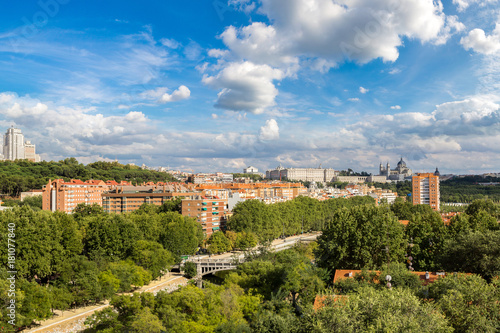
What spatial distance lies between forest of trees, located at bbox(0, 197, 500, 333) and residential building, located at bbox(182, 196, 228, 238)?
7136mm

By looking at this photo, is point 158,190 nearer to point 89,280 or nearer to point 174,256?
point 174,256

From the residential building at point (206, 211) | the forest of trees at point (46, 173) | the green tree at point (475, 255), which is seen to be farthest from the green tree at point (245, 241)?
the forest of trees at point (46, 173)

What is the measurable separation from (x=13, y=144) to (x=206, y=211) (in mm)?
89908

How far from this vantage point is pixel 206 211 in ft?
169

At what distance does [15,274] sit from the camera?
25.3 m

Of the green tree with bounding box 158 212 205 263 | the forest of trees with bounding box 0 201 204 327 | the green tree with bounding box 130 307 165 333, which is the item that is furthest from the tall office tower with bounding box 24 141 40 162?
the green tree with bounding box 130 307 165 333

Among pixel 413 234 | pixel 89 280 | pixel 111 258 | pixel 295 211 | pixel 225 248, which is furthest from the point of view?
pixel 295 211

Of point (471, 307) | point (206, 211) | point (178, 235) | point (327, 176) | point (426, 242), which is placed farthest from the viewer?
point (327, 176)

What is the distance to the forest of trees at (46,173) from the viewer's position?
68938mm

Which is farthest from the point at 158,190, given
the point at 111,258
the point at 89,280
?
the point at 89,280

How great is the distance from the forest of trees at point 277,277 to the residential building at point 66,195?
25.1m

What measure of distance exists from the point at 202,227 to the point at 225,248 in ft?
21.3

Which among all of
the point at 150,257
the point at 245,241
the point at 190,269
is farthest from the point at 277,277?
the point at 245,241

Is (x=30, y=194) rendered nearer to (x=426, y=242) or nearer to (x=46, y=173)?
(x=46, y=173)
